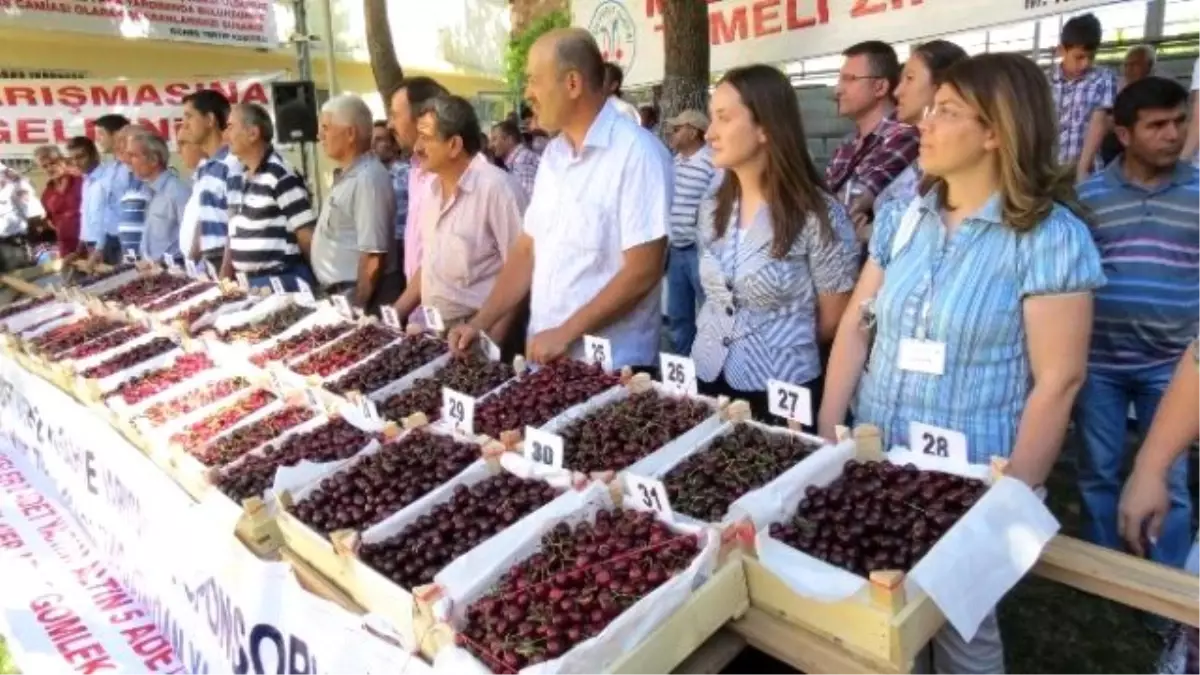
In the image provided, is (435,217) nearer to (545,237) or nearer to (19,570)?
(545,237)

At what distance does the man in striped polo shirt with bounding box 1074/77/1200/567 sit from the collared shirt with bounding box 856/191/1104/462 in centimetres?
105

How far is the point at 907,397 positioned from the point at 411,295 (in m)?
2.31

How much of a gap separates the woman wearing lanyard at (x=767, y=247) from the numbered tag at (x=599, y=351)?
1.05 feet

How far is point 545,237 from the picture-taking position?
294 cm

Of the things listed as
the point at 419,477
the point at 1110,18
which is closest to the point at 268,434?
the point at 419,477

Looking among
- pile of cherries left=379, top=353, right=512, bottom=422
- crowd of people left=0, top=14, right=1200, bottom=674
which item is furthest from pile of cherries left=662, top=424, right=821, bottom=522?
pile of cherries left=379, top=353, right=512, bottom=422

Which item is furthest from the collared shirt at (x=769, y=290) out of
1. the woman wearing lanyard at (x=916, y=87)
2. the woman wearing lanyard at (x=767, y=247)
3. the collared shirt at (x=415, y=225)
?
the collared shirt at (x=415, y=225)

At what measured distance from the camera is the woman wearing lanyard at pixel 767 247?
2379 mm

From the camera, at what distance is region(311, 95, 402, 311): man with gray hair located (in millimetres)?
3930

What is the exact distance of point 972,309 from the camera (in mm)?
1839

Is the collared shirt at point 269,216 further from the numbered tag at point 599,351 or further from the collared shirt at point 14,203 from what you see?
the collared shirt at point 14,203

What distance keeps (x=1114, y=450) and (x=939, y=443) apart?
4.94ft

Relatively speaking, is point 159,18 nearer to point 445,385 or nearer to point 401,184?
point 401,184

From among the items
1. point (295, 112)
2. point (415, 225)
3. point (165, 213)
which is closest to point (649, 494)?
point (415, 225)
